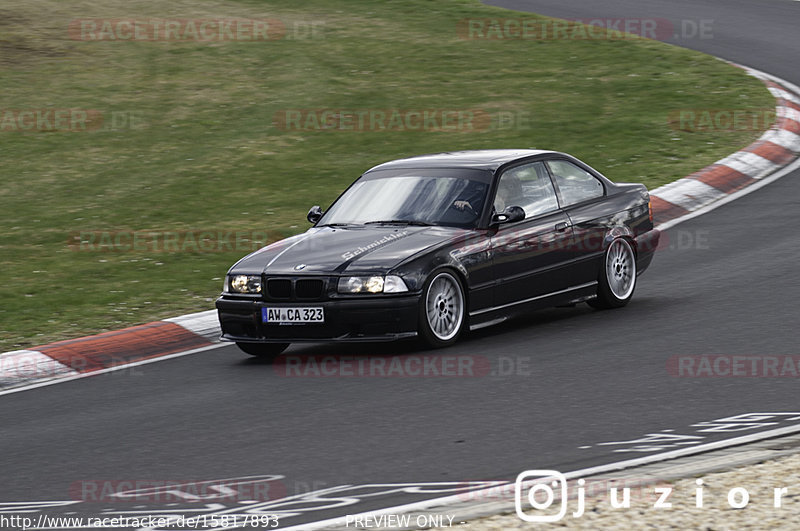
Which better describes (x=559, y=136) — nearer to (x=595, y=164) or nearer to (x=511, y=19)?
(x=595, y=164)

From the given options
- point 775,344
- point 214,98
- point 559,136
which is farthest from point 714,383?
point 214,98

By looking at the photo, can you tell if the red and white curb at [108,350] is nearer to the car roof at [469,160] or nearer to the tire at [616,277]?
the car roof at [469,160]

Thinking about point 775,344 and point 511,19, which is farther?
point 511,19

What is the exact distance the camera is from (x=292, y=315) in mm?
9633

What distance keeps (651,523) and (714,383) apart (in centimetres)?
305

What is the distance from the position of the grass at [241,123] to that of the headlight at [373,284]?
8.60 feet

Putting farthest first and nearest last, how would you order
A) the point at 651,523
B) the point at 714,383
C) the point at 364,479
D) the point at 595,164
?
1. the point at 595,164
2. the point at 714,383
3. the point at 364,479
4. the point at 651,523

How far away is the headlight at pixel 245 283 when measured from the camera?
9.85 meters

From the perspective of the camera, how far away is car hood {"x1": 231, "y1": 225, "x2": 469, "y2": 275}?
31.5ft

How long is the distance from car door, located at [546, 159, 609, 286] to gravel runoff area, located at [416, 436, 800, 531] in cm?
461

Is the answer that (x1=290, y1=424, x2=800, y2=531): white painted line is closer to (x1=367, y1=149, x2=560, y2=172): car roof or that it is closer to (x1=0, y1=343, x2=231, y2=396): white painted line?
(x1=367, y1=149, x2=560, y2=172): car roof

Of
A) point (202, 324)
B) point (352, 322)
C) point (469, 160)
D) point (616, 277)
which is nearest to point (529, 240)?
point (469, 160)

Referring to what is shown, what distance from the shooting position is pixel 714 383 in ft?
26.8

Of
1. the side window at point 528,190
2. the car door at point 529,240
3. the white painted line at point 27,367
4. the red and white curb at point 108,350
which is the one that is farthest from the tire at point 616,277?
the white painted line at point 27,367
